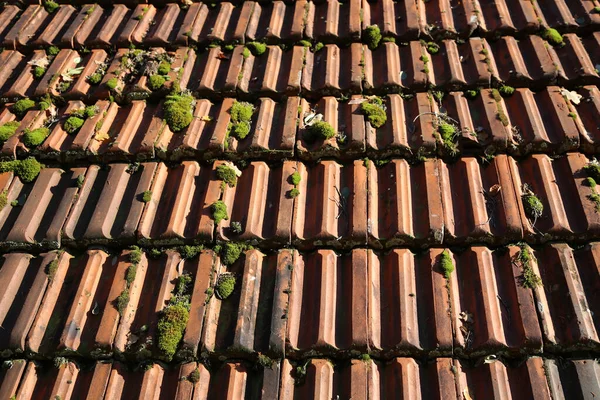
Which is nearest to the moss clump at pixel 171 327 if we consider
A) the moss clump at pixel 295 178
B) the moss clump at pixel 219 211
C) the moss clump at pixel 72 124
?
the moss clump at pixel 219 211

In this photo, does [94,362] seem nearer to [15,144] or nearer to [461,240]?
[15,144]

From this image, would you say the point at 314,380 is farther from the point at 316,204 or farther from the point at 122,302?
the point at 122,302

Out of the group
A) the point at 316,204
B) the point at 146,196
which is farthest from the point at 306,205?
the point at 146,196

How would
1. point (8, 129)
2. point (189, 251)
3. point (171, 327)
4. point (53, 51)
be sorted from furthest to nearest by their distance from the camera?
1. point (53, 51)
2. point (8, 129)
3. point (189, 251)
4. point (171, 327)

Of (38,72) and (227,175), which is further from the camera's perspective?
(38,72)

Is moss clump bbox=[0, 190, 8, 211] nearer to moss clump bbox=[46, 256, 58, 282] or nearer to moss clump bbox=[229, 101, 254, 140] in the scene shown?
moss clump bbox=[46, 256, 58, 282]
